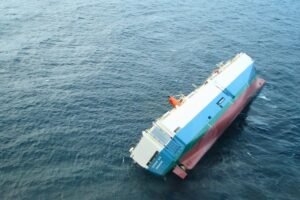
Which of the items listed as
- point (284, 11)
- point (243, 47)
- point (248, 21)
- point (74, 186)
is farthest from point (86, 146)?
point (284, 11)

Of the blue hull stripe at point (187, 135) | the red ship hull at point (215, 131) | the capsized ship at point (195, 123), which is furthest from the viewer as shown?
the red ship hull at point (215, 131)

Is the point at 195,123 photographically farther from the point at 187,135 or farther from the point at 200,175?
the point at 200,175

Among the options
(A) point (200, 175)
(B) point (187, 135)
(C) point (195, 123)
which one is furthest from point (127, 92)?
(A) point (200, 175)

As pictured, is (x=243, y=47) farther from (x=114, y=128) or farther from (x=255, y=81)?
(x=114, y=128)

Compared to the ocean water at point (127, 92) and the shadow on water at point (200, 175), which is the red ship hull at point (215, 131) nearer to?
the shadow on water at point (200, 175)

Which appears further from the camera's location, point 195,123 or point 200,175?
point 195,123

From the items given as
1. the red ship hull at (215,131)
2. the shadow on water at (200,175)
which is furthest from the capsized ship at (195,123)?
the shadow on water at (200,175)

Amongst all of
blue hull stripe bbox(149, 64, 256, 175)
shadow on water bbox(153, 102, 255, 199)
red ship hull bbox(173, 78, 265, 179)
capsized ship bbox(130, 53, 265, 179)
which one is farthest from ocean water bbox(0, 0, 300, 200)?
blue hull stripe bbox(149, 64, 256, 175)

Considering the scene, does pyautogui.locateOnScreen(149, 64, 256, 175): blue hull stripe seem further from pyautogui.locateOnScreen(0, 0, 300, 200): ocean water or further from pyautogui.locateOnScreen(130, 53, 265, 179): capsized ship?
pyautogui.locateOnScreen(0, 0, 300, 200): ocean water
